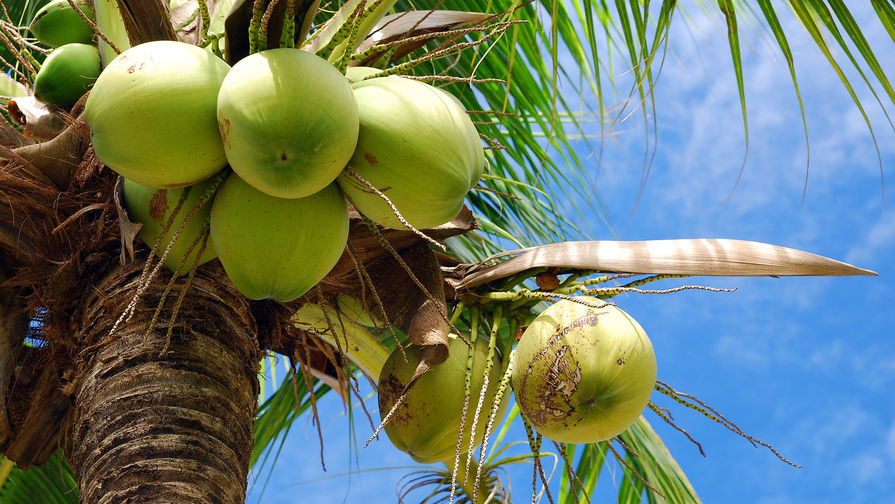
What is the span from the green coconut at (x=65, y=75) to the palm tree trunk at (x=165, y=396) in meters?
0.47

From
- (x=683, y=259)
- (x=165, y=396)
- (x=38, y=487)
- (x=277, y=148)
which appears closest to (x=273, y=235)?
(x=277, y=148)

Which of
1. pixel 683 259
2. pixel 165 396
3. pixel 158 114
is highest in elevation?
pixel 683 259

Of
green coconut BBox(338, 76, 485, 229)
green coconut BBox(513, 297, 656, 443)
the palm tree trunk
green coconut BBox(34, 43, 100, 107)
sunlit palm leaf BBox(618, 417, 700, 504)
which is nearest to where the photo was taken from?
green coconut BBox(338, 76, 485, 229)

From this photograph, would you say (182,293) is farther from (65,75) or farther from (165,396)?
(65,75)

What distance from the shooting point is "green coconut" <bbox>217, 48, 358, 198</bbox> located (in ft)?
3.98

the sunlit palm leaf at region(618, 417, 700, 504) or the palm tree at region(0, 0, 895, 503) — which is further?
the sunlit palm leaf at region(618, 417, 700, 504)

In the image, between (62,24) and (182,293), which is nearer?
(182,293)

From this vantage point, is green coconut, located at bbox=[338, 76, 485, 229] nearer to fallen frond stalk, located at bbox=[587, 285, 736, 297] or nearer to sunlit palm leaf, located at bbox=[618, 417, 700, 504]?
fallen frond stalk, located at bbox=[587, 285, 736, 297]

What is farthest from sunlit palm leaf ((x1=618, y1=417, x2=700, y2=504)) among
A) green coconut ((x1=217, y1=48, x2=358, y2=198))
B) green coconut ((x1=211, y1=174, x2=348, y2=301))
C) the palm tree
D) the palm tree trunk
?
green coconut ((x1=217, y1=48, x2=358, y2=198))

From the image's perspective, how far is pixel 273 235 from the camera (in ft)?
4.40

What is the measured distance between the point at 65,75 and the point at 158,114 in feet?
2.42

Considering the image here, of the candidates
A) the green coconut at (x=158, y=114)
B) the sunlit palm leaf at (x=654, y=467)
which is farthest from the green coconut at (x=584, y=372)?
the sunlit palm leaf at (x=654, y=467)

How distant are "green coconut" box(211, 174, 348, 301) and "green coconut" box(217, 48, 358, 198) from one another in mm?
84

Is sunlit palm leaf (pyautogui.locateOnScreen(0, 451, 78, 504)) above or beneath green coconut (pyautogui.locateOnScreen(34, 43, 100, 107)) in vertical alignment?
beneath
